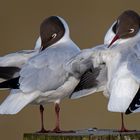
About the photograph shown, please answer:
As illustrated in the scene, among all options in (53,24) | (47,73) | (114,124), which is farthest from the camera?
(114,124)

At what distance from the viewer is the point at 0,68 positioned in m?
5.98

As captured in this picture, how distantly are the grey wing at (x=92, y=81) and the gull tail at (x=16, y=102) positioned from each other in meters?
0.25

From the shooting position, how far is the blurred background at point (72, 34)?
26.2 ft

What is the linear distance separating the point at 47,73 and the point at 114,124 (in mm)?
2172

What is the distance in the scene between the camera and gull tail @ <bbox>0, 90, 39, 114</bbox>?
19.0 feet

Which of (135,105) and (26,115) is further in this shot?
(26,115)

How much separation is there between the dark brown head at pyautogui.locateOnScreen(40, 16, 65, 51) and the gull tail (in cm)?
42

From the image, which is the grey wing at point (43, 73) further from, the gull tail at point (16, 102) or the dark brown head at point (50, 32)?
the dark brown head at point (50, 32)

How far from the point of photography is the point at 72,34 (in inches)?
326

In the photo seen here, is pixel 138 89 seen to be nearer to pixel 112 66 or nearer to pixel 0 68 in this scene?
pixel 112 66

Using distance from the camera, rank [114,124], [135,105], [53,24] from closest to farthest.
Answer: [135,105] < [53,24] < [114,124]

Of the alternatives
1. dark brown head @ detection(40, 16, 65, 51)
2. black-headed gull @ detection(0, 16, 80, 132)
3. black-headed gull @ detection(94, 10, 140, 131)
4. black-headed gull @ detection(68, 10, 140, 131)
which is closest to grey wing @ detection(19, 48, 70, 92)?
black-headed gull @ detection(0, 16, 80, 132)

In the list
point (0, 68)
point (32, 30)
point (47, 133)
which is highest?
point (32, 30)

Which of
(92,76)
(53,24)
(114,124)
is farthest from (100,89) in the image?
(114,124)
